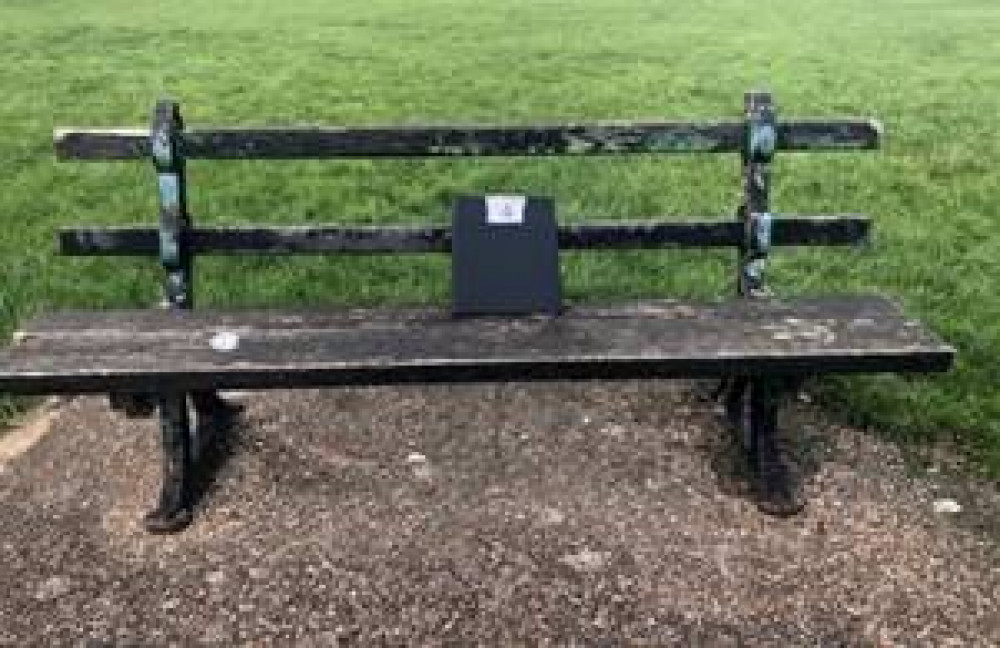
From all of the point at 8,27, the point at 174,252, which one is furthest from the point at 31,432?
the point at 8,27

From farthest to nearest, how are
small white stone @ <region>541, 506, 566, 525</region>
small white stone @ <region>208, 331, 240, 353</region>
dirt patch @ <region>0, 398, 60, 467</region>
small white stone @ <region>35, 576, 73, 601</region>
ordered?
dirt patch @ <region>0, 398, 60, 467</region>
small white stone @ <region>541, 506, 566, 525</region>
small white stone @ <region>208, 331, 240, 353</region>
small white stone @ <region>35, 576, 73, 601</region>

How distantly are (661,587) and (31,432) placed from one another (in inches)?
112

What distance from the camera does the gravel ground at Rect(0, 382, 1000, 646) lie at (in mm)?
4633

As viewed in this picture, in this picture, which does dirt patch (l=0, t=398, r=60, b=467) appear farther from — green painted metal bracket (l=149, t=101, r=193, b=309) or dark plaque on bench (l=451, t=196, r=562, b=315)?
dark plaque on bench (l=451, t=196, r=562, b=315)

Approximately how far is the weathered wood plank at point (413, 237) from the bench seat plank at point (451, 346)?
0.41 m

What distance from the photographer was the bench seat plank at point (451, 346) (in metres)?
4.83

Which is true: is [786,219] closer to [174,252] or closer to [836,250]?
[174,252]

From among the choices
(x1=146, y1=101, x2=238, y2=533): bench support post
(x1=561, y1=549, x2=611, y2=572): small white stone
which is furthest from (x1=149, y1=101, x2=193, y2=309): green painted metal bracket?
(x1=561, y1=549, x2=611, y2=572): small white stone

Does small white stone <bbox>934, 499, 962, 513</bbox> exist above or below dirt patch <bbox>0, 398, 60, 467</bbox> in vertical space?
below

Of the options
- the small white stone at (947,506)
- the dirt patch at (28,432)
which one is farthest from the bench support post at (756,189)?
the dirt patch at (28,432)

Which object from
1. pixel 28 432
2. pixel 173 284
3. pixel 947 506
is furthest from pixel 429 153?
pixel 947 506

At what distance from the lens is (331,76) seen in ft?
51.7

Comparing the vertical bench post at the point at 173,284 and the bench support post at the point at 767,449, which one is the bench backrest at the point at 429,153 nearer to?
the vertical bench post at the point at 173,284

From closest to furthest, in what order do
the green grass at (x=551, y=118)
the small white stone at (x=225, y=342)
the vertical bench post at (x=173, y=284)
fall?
the small white stone at (x=225, y=342) → the vertical bench post at (x=173, y=284) → the green grass at (x=551, y=118)
